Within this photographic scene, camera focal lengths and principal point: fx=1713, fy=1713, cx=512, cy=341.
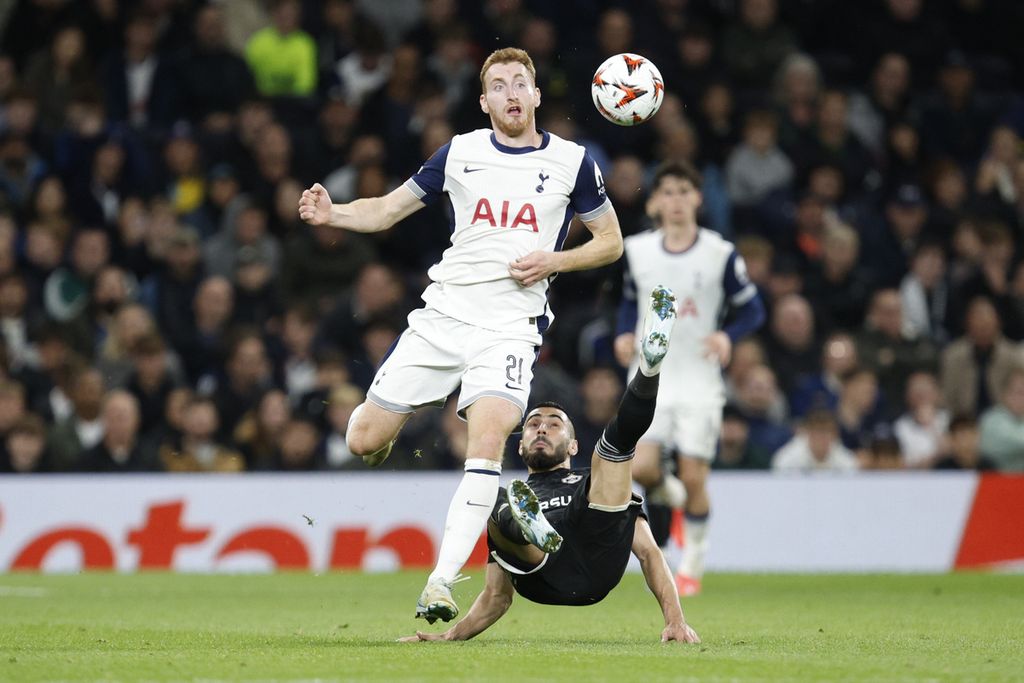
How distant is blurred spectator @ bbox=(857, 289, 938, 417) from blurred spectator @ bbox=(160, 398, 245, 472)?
5.95 metres

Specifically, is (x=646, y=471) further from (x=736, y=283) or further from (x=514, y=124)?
(x=514, y=124)

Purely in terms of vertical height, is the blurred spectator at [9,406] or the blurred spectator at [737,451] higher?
the blurred spectator at [737,451]

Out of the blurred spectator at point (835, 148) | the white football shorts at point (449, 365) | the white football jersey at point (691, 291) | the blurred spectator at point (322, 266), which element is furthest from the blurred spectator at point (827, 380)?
the white football shorts at point (449, 365)

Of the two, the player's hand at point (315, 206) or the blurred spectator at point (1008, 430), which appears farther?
the blurred spectator at point (1008, 430)

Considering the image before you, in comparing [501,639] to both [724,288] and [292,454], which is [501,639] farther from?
[292,454]

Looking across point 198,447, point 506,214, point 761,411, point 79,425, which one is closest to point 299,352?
point 198,447

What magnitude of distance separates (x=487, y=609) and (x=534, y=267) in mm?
1594

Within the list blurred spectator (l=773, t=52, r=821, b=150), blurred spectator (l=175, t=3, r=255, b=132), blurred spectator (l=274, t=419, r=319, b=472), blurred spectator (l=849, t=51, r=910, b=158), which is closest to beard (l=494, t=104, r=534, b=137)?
blurred spectator (l=274, t=419, r=319, b=472)

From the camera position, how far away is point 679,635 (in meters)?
7.63

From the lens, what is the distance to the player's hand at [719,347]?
37.1ft

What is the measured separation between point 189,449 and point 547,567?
285 inches

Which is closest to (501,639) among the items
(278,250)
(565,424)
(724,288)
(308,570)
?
(565,424)

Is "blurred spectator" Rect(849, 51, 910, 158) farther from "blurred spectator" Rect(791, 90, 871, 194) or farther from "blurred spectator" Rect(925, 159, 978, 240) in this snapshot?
"blurred spectator" Rect(925, 159, 978, 240)

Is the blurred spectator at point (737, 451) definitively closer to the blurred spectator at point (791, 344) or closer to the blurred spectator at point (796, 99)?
the blurred spectator at point (791, 344)
